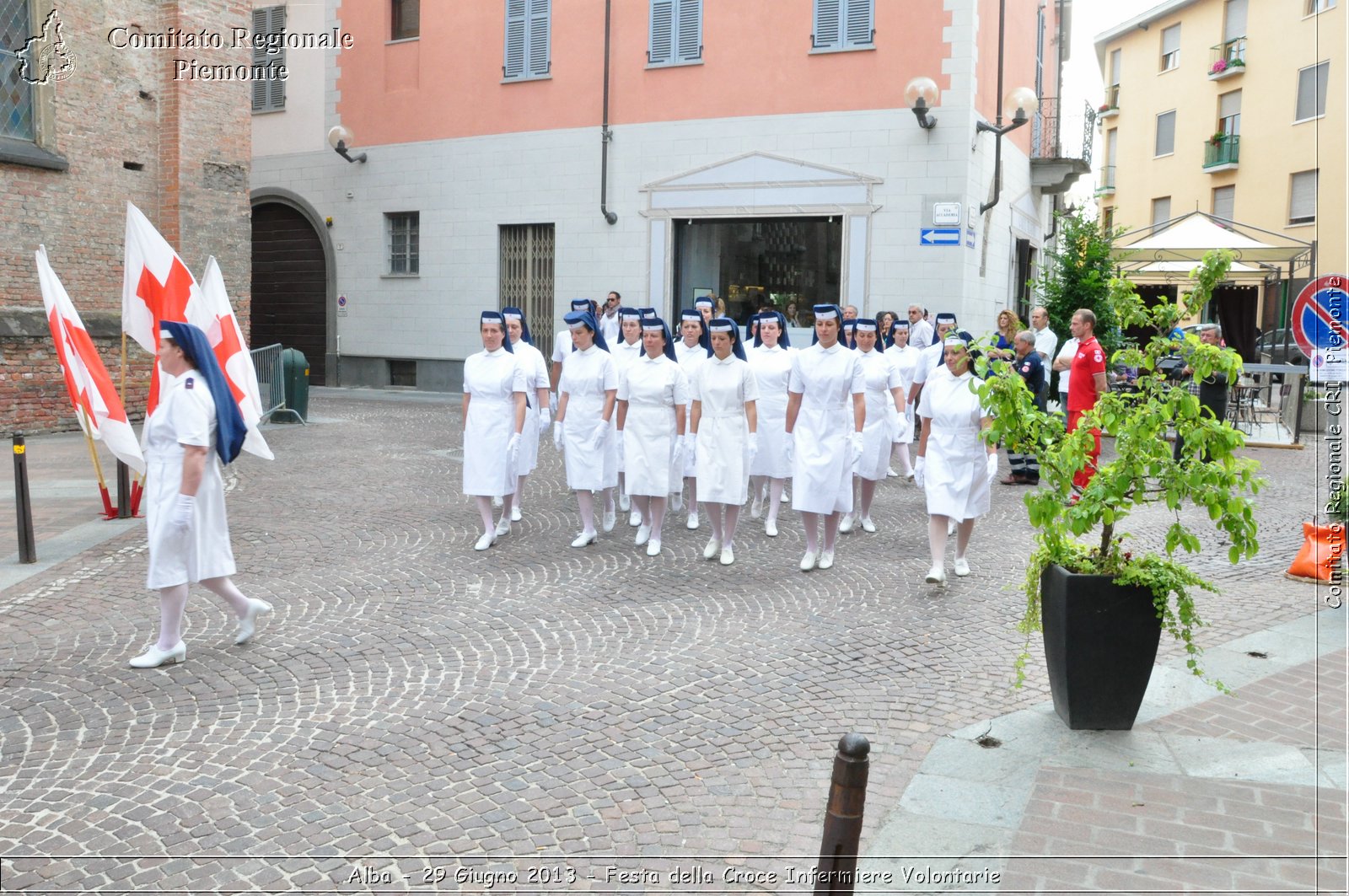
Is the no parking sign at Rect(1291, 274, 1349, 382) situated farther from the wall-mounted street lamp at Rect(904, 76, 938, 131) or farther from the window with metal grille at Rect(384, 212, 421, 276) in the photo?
the window with metal grille at Rect(384, 212, 421, 276)

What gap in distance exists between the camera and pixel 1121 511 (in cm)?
487

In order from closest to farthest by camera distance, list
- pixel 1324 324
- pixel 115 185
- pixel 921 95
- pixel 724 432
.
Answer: pixel 1324 324, pixel 724 432, pixel 115 185, pixel 921 95

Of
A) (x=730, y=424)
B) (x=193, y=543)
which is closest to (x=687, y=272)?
(x=730, y=424)

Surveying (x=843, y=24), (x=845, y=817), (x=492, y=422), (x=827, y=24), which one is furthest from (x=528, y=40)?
(x=845, y=817)

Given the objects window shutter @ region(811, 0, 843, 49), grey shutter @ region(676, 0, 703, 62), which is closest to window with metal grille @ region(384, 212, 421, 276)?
grey shutter @ region(676, 0, 703, 62)

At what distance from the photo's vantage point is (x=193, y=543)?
5.96 m

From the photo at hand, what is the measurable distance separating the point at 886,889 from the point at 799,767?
3.35 feet

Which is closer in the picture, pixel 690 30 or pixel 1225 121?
pixel 690 30

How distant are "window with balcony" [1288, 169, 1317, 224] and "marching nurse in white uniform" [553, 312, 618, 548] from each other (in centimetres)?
3092

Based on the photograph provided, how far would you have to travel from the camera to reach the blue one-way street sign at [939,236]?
60.9 feet

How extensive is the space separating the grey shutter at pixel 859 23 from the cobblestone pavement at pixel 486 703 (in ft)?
40.3

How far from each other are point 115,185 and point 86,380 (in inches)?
381

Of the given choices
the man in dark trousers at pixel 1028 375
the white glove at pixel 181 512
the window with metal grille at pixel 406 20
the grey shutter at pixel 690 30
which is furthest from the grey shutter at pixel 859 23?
the white glove at pixel 181 512

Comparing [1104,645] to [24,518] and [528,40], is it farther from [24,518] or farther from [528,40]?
[528,40]
